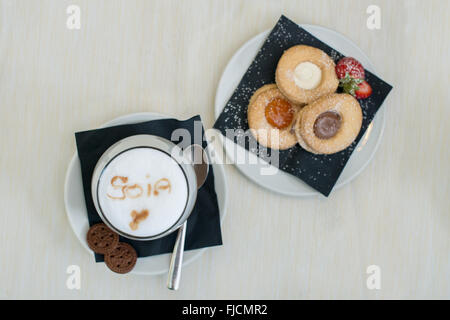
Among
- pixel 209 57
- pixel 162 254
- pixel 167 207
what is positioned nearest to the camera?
pixel 167 207

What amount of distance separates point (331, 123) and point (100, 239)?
57cm

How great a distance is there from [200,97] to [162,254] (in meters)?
0.38

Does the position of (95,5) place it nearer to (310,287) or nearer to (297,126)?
(297,126)

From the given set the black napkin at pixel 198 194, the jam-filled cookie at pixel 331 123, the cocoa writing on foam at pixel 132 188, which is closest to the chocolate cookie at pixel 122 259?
the black napkin at pixel 198 194

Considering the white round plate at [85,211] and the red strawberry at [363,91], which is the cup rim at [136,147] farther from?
the red strawberry at [363,91]

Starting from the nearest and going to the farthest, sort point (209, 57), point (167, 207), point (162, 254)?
1. point (167, 207)
2. point (162, 254)
3. point (209, 57)

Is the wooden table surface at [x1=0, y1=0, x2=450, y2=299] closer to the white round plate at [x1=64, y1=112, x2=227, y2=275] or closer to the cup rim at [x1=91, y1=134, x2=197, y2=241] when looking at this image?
the white round plate at [x1=64, y1=112, x2=227, y2=275]

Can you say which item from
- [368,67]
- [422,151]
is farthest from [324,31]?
[422,151]

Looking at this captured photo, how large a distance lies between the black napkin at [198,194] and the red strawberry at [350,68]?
0.34 metres

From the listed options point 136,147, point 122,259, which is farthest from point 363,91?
point 122,259

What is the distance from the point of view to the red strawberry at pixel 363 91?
0.94 metres

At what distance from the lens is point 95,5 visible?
100cm

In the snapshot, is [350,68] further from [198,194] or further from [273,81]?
[198,194]

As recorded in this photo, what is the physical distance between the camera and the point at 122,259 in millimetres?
883
